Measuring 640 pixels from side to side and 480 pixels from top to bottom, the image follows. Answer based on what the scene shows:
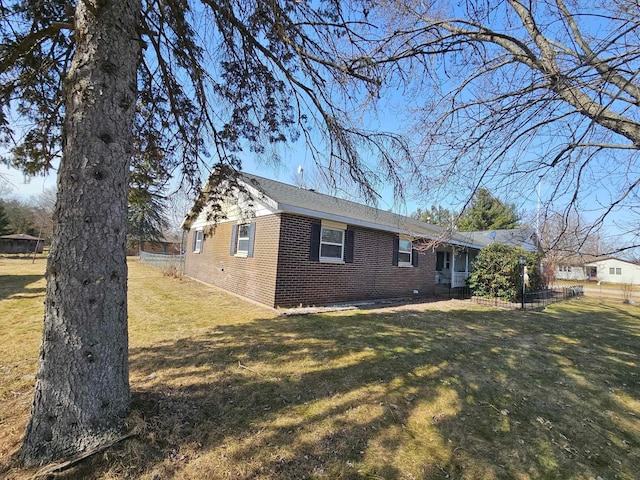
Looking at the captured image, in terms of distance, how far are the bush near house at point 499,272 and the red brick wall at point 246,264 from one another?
8.98 metres

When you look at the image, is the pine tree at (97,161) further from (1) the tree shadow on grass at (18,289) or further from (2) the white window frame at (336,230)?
(1) the tree shadow on grass at (18,289)

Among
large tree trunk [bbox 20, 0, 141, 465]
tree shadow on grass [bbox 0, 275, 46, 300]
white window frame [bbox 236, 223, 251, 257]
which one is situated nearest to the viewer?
large tree trunk [bbox 20, 0, 141, 465]

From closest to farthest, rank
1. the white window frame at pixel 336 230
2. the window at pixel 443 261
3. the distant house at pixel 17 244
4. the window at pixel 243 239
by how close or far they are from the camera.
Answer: the white window frame at pixel 336 230 → the window at pixel 243 239 → the window at pixel 443 261 → the distant house at pixel 17 244

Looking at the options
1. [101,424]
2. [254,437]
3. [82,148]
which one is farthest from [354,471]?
[82,148]

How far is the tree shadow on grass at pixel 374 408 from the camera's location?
236 cm

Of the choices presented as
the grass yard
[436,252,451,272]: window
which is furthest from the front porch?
the grass yard

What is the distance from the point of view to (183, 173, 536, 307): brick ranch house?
324 inches

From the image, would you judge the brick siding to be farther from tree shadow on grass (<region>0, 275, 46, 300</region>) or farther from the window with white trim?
tree shadow on grass (<region>0, 275, 46, 300</region>)

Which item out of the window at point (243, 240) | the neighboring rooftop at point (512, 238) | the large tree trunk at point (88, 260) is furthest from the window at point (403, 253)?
the large tree trunk at point (88, 260)

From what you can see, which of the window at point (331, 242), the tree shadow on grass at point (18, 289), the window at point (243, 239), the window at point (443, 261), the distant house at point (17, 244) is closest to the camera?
the tree shadow on grass at point (18, 289)

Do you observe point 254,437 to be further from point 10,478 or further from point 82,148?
point 82,148

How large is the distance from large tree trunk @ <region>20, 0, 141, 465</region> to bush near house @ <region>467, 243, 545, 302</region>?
41.7 feet

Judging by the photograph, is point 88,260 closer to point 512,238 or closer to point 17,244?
point 512,238

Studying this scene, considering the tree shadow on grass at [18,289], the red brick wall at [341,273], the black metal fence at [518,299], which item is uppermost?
the red brick wall at [341,273]
